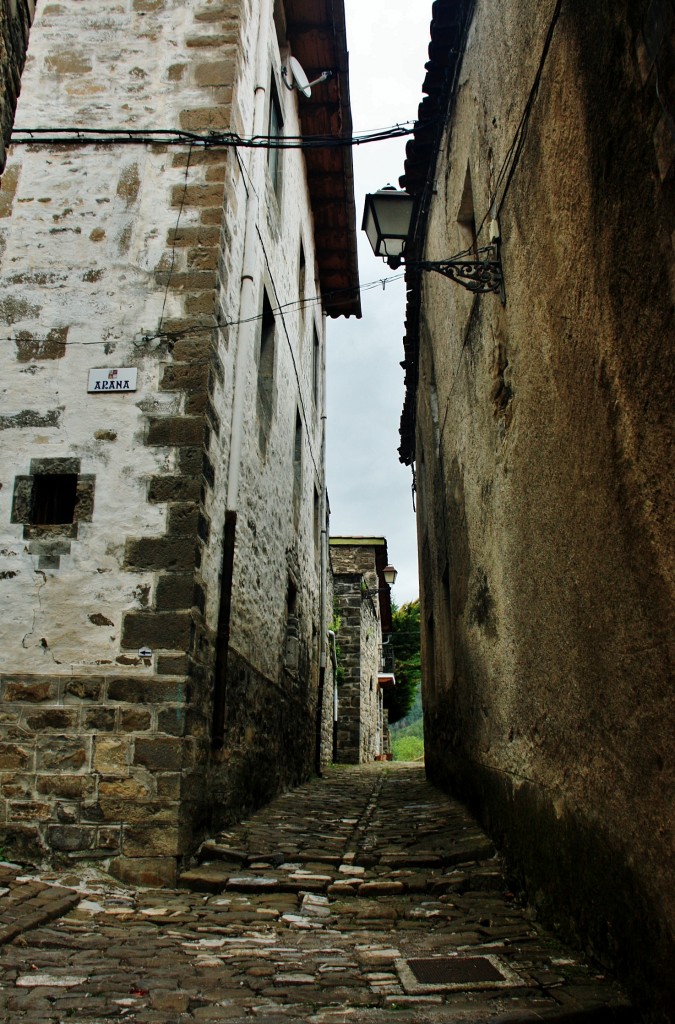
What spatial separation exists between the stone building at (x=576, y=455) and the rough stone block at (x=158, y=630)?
1.80m

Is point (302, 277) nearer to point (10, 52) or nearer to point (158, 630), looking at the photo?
point (158, 630)

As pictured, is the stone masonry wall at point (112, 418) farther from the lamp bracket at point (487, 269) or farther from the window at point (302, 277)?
the window at point (302, 277)

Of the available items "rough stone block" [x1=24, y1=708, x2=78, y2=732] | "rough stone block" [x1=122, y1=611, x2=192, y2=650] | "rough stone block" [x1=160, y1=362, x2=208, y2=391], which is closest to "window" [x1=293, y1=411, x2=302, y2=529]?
"rough stone block" [x1=160, y1=362, x2=208, y2=391]

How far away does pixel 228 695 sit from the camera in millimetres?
5188

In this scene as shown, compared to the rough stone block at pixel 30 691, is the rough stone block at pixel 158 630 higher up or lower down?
higher up

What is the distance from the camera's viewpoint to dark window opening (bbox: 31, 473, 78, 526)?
187 inches

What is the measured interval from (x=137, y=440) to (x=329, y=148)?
6779mm

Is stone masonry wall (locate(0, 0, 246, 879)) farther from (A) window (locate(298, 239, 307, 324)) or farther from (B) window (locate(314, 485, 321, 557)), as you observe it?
(B) window (locate(314, 485, 321, 557))

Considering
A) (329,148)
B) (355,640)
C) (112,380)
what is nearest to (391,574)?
(355,640)

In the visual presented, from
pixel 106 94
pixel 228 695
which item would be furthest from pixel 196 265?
pixel 228 695

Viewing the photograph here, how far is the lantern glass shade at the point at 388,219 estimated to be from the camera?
4613 mm

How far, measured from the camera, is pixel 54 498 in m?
4.82

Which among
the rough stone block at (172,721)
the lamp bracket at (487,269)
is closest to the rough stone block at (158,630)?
the rough stone block at (172,721)

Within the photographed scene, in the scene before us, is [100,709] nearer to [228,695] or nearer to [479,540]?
[228,695]
